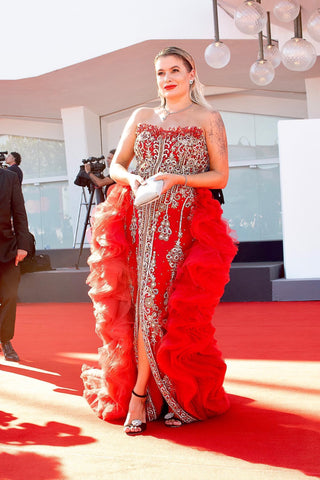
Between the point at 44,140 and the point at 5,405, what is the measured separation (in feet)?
37.6

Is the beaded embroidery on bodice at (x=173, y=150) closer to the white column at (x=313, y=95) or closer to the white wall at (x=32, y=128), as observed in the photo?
the white column at (x=313, y=95)

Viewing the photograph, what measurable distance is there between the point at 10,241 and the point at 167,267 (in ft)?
5.33

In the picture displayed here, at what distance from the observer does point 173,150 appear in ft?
8.39

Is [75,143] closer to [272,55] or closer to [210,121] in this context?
[272,55]

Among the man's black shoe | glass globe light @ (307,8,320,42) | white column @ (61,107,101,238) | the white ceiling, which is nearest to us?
the man's black shoe

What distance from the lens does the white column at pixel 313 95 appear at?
34.0 ft

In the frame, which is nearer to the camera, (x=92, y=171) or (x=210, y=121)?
(x=210, y=121)

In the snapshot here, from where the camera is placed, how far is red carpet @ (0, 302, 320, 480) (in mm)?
1939

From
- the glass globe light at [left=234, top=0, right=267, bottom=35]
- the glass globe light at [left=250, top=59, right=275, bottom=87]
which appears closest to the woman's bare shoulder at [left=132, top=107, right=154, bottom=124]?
the glass globe light at [left=234, top=0, right=267, bottom=35]

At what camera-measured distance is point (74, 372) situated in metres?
3.56

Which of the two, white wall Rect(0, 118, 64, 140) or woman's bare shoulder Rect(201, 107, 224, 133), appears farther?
white wall Rect(0, 118, 64, 140)

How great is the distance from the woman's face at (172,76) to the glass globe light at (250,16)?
3.30m

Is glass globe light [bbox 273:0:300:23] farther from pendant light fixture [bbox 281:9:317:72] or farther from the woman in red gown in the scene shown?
the woman in red gown

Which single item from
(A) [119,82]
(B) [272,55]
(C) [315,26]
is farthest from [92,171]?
(C) [315,26]
